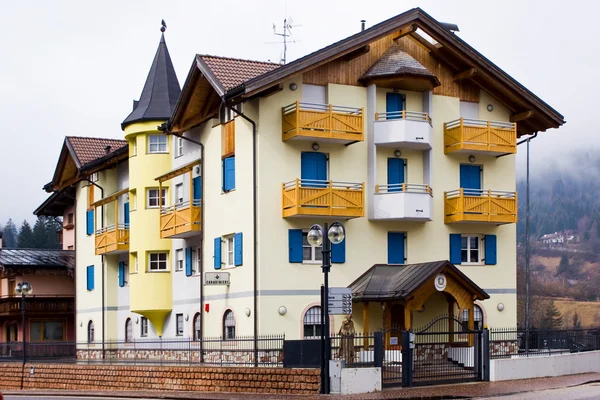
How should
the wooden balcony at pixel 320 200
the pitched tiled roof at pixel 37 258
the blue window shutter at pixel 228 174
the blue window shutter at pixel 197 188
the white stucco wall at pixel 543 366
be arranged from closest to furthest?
the white stucco wall at pixel 543 366
the wooden balcony at pixel 320 200
the blue window shutter at pixel 228 174
the blue window shutter at pixel 197 188
the pitched tiled roof at pixel 37 258

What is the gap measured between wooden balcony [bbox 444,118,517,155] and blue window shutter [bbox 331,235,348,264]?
19.9 ft

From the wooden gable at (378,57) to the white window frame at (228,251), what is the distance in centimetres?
686

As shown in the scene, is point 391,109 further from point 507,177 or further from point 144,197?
point 144,197

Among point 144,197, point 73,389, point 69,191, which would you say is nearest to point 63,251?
point 69,191

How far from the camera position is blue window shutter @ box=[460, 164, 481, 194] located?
142ft

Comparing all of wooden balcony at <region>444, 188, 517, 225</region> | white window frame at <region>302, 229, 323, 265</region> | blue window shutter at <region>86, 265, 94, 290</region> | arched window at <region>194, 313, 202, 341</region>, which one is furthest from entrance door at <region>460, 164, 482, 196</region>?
blue window shutter at <region>86, 265, 94, 290</region>

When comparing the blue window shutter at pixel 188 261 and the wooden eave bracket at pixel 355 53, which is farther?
the blue window shutter at pixel 188 261

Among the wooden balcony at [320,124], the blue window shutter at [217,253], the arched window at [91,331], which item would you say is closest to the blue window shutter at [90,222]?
the arched window at [91,331]

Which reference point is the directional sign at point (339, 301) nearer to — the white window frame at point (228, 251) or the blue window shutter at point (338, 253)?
the blue window shutter at point (338, 253)

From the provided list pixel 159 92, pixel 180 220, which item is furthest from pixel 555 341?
pixel 159 92

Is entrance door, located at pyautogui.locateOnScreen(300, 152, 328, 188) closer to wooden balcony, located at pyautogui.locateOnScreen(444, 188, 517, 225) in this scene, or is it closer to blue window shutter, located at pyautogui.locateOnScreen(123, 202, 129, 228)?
wooden balcony, located at pyautogui.locateOnScreen(444, 188, 517, 225)

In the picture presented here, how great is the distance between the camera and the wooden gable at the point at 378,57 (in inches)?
1604

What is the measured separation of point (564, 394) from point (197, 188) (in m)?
20.6

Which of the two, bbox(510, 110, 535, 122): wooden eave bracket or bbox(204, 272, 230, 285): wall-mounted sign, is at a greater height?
bbox(510, 110, 535, 122): wooden eave bracket
